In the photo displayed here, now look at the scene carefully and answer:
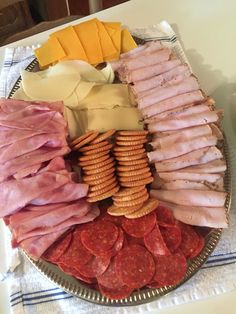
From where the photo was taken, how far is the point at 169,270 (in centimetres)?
73

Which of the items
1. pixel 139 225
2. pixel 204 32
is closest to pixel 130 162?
pixel 139 225

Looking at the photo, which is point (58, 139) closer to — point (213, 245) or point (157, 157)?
point (157, 157)

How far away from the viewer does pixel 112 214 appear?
763 millimetres

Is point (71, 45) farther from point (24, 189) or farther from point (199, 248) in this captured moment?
point (199, 248)

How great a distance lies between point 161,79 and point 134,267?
423 mm

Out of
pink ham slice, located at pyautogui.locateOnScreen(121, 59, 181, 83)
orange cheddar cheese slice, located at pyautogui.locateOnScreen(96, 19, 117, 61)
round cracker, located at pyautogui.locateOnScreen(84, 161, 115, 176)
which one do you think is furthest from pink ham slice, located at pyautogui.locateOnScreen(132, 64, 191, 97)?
round cracker, located at pyautogui.locateOnScreen(84, 161, 115, 176)

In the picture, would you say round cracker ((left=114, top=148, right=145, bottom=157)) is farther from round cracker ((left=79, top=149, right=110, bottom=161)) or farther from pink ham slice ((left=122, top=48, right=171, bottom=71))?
pink ham slice ((left=122, top=48, right=171, bottom=71))

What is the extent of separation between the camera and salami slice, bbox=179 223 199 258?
764 mm

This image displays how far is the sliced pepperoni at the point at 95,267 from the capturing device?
28.6 inches

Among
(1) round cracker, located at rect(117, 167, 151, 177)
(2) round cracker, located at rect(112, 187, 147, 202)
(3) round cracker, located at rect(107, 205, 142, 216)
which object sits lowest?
(3) round cracker, located at rect(107, 205, 142, 216)

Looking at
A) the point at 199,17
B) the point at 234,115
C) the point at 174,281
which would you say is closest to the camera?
the point at 174,281

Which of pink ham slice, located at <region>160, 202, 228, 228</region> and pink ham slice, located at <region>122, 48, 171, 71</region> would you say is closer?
pink ham slice, located at <region>160, 202, 228, 228</region>

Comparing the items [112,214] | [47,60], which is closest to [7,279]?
[112,214]

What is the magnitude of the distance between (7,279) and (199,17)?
2.87ft
